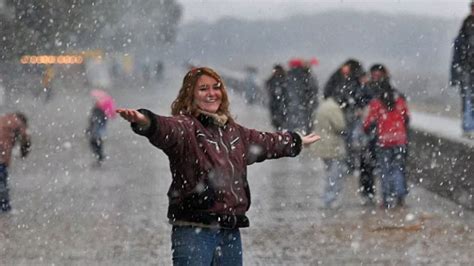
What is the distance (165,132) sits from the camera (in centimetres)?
727

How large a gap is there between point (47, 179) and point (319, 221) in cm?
598

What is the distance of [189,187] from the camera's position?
7324 mm

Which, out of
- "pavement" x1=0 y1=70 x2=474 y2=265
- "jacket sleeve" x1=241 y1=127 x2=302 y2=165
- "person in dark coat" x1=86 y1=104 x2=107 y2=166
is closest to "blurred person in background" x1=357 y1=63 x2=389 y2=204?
"pavement" x1=0 y1=70 x2=474 y2=265

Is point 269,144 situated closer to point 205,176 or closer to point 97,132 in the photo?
point 205,176

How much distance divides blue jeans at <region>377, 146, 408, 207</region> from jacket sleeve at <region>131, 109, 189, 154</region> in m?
7.65

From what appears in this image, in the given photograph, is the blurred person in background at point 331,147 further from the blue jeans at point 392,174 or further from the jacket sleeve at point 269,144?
the jacket sleeve at point 269,144

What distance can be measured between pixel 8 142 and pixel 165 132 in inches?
292

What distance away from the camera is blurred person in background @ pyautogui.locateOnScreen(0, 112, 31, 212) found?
14344 millimetres

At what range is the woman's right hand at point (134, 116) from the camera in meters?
7.05

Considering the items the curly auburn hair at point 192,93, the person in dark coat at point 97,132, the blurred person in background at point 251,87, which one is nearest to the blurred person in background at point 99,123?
the person in dark coat at point 97,132

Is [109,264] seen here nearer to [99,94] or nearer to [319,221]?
[319,221]

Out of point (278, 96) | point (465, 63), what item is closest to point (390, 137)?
point (465, 63)

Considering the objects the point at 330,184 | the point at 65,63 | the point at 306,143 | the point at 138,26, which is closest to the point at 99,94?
the point at 330,184

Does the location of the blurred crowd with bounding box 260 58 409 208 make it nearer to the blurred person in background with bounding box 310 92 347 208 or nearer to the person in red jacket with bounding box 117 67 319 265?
the blurred person in background with bounding box 310 92 347 208
